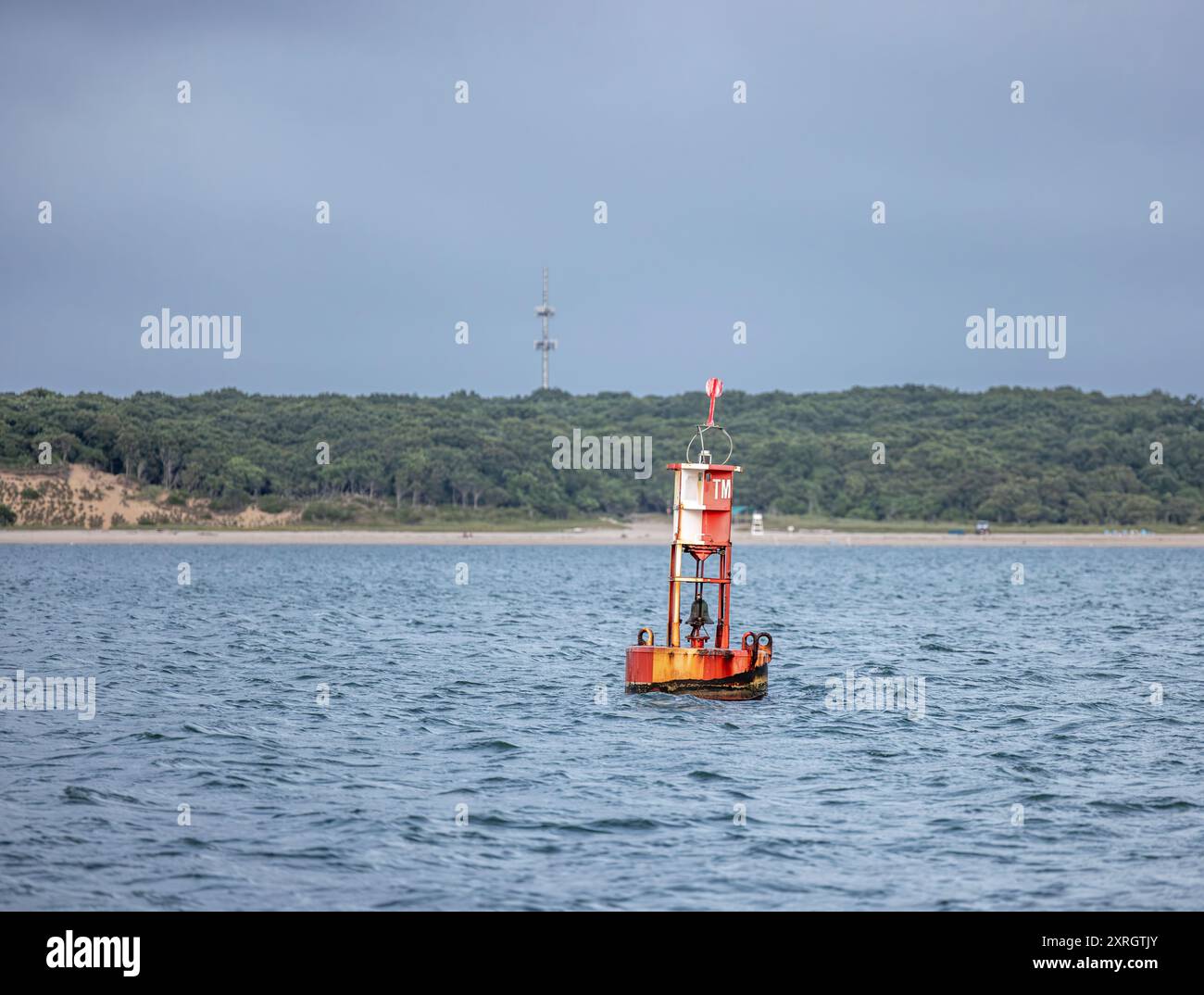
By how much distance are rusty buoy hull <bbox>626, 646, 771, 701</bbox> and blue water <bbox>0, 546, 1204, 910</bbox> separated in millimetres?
426

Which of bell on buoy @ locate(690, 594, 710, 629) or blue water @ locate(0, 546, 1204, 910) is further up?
bell on buoy @ locate(690, 594, 710, 629)

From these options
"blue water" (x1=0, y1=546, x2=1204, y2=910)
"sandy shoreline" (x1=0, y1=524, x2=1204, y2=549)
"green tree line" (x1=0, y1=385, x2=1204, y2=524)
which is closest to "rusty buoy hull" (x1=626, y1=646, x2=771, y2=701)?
"blue water" (x1=0, y1=546, x2=1204, y2=910)

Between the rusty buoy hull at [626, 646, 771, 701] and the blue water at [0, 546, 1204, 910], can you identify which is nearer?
the blue water at [0, 546, 1204, 910]

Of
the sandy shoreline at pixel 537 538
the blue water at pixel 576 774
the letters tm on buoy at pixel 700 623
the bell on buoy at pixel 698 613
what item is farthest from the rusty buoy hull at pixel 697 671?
the sandy shoreline at pixel 537 538

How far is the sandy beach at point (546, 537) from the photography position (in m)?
131

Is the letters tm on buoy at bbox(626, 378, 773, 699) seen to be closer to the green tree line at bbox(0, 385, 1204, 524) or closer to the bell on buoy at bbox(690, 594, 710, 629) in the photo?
the bell on buoy at bbox(690, 594, 710, 629)

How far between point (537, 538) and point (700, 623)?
118 meters

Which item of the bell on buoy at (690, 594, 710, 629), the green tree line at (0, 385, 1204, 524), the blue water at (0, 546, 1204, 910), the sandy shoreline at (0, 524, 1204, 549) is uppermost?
the green tree line at (0, 385, 1204, 524)

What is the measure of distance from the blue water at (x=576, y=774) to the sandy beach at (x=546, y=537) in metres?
86.1

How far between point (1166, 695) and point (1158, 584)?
54.4m

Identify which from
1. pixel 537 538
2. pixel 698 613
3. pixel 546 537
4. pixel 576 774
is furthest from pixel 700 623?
pixel 537 538

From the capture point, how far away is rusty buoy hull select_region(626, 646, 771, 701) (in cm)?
2872
